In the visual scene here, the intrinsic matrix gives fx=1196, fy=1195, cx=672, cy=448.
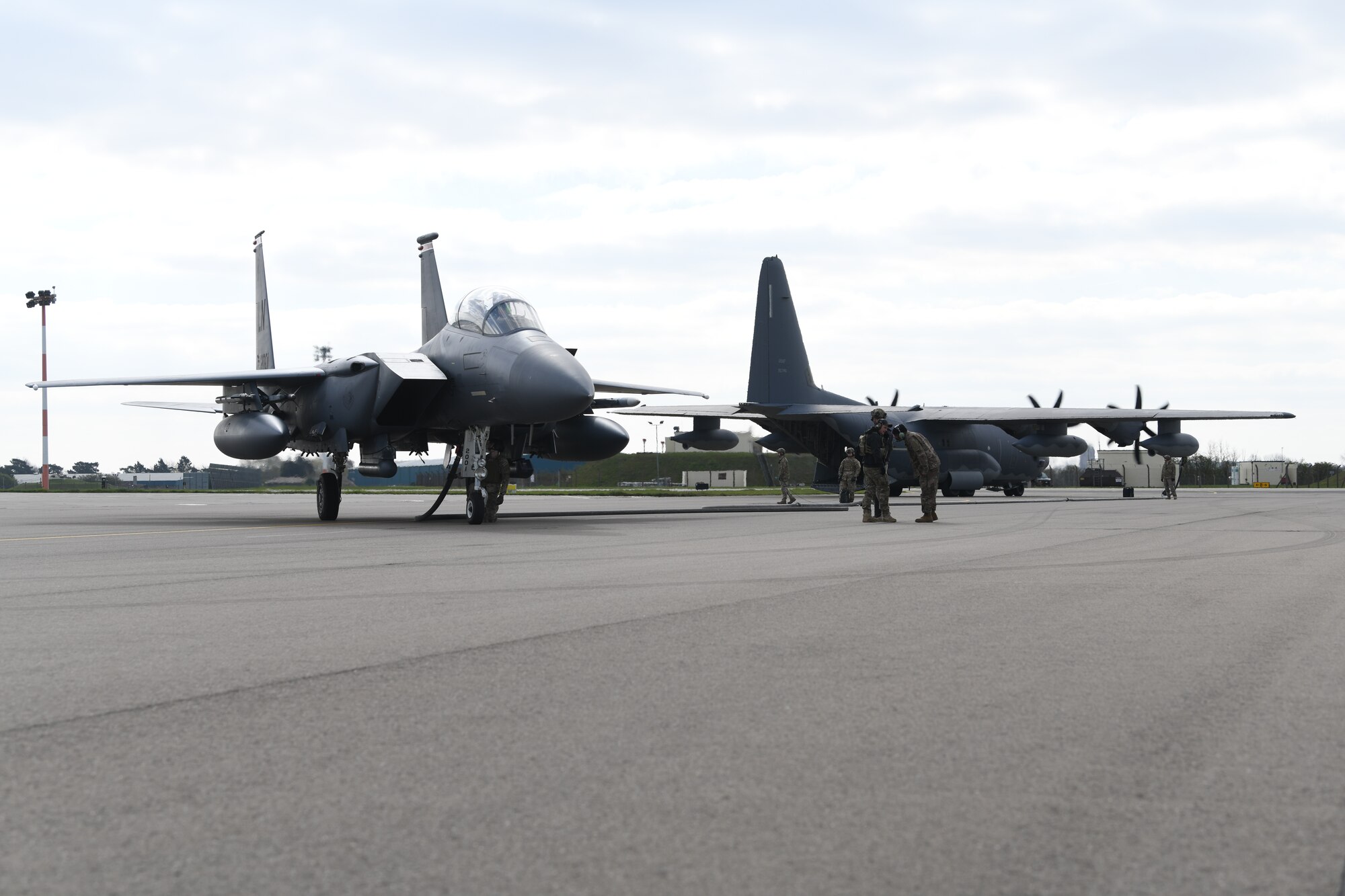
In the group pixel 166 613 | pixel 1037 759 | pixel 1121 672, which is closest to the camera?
pixel 1037 759

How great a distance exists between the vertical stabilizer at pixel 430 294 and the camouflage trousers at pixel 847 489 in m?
11.5

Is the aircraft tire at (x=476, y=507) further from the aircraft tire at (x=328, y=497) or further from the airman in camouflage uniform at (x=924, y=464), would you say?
the airman in camouflage uniform at (x=924, y=464)

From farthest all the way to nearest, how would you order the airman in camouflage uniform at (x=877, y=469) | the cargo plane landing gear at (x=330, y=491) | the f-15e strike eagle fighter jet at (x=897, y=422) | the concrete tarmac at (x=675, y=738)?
the f-15e strike eagle fighter jet at (x=897, y=422)
the cargo plane landing gear at (x=330, y=491)
the airman in camouflage uniform at (x=877, y=469)
the concrete tarmac at (x=675, y=738)

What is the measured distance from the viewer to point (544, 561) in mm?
11172

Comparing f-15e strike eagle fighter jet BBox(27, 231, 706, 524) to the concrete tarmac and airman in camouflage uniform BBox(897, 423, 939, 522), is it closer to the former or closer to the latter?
airman in camouflage uniform BBox(897, 423, 939, 522)

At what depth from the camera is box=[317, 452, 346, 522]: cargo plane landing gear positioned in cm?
2169

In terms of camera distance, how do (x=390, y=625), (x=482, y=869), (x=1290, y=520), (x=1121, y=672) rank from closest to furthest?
(x=482, y=869)
(x=1121, y=672)
(x=390, y=625)
(x=1290, y=520)

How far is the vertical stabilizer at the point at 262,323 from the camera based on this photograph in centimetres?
2680

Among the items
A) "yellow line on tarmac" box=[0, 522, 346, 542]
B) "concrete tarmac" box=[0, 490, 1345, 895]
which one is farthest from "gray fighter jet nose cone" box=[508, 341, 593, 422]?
"concrete tarmac" box=[0, 490, 1345, 895]

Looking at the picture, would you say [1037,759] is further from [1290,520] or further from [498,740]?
[1290,520]

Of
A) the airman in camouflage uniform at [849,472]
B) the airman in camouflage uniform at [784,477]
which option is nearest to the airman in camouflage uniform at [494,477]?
the airman in camouflage uniform at [849,472]

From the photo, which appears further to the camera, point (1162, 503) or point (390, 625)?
point (1162, 503)

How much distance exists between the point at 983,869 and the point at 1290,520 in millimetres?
20297

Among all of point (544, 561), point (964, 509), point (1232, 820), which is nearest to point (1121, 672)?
point (1232, 820)
